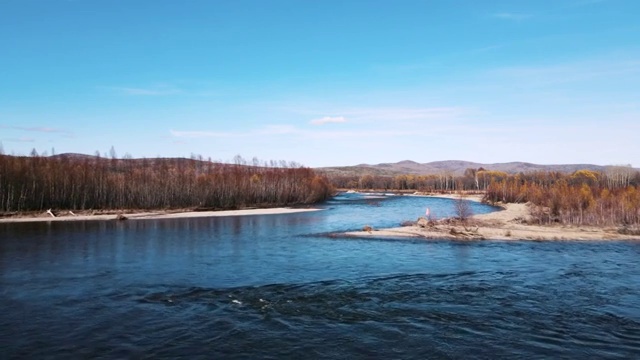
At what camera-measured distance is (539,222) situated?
43781 mm

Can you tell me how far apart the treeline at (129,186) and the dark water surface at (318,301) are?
3157 cm

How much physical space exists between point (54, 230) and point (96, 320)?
3066cm

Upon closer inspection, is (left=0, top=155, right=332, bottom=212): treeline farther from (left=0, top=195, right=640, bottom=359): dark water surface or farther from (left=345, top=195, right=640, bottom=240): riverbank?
(left=345, top=195, right=640, bottom=240): riverbank

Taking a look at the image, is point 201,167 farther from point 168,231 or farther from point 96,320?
point 96,320

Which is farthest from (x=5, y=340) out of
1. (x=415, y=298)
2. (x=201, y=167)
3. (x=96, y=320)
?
(x=201, y=167)

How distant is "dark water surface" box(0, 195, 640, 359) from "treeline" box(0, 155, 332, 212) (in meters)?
31.6

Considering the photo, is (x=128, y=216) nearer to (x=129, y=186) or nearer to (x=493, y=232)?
(x=129, y=186)

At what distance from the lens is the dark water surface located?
1195 cm

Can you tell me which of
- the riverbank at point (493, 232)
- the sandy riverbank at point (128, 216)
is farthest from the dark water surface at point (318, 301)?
the sandy riverbank at point (128, 216)

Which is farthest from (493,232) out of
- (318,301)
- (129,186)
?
(129,186)

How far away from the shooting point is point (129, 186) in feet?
214

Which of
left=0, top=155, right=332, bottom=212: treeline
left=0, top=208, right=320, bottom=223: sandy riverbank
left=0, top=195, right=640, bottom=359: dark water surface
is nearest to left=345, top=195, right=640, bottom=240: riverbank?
left=0, top=195, right=640, bottom=359: dark water surface

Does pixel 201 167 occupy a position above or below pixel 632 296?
above

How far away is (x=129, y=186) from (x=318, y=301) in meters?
56.2
